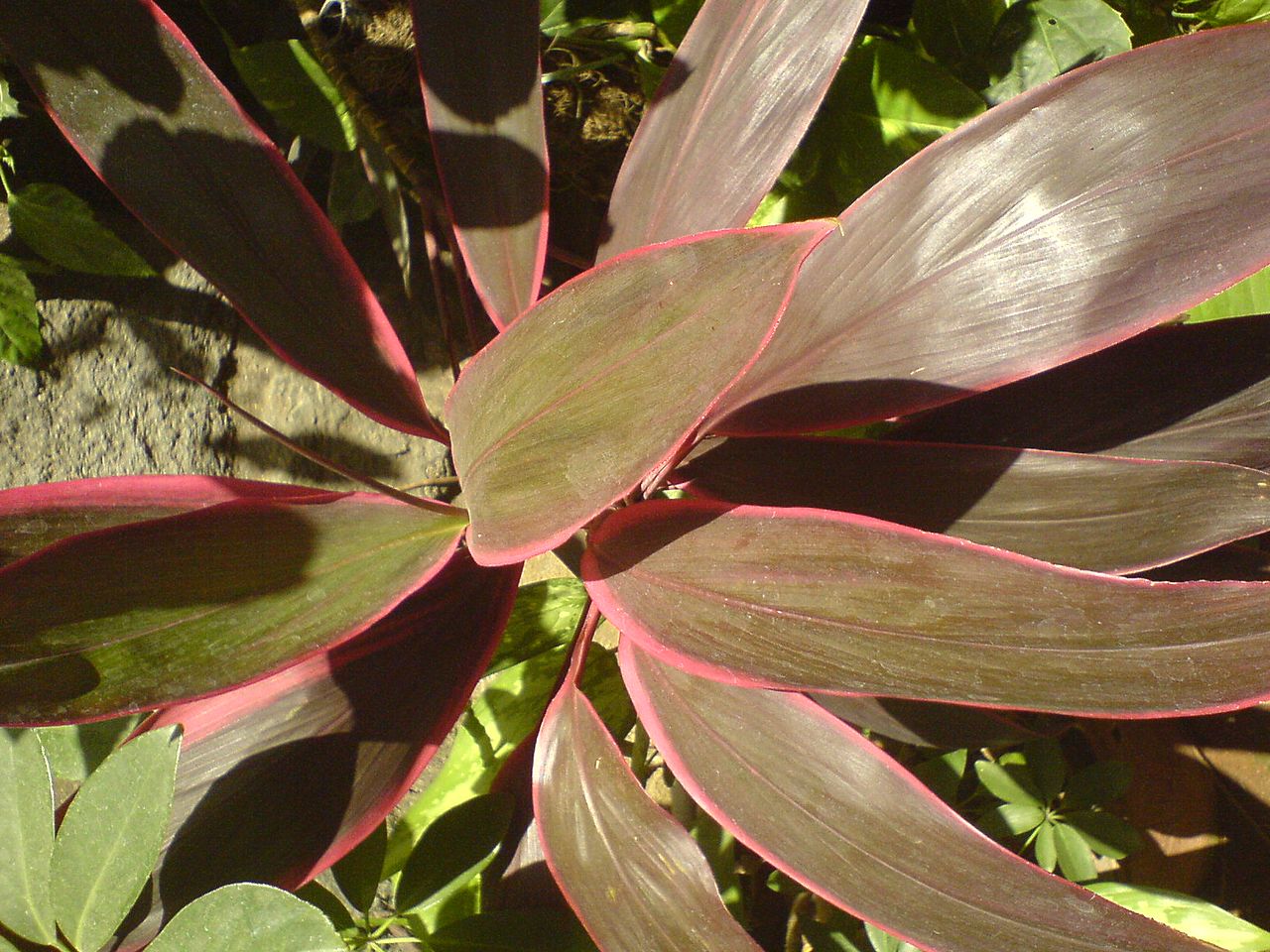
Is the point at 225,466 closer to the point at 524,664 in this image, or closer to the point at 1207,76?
the point at 524,664

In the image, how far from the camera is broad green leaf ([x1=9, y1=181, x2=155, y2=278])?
3.01ft

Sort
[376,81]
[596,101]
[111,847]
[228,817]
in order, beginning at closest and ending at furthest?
[111,847] < [228,817] < [376,81] < [596,101]

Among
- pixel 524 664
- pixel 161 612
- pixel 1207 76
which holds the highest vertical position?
pixel 1207 76

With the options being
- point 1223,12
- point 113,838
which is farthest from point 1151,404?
point 113,838

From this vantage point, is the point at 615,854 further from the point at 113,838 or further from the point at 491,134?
the point at 491,134

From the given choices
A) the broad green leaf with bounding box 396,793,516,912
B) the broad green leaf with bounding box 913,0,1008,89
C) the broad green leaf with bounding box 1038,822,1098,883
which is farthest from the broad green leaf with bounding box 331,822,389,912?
the broad green leaf with bounding box 913,0,1008,89

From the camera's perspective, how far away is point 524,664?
1.00 m

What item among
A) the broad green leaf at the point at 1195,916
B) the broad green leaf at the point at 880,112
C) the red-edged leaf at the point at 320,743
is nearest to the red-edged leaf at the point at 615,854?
the red-edged leaf at the point at 320,743

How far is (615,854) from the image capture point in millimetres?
663

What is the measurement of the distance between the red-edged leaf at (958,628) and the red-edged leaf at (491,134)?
1.23ft

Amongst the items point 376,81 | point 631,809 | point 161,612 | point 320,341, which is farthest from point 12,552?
point 376,81

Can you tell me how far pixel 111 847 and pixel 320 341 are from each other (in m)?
0.39

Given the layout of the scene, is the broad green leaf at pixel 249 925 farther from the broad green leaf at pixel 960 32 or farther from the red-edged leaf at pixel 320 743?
the broad green leaf at pixel 960 32

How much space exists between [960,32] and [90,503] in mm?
943
